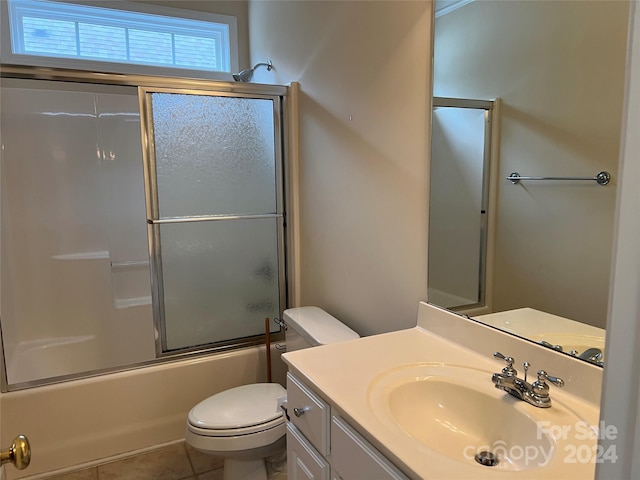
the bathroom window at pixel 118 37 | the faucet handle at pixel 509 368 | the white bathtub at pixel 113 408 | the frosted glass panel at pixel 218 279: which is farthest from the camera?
the bathroom window at pixel 118 37

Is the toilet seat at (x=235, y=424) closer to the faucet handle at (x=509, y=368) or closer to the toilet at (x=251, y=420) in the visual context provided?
the toilet at (x=251, y=420)

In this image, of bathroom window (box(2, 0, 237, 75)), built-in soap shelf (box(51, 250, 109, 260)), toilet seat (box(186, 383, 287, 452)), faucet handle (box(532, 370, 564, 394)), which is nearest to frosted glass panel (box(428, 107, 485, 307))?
faucet handle (box(532, 370, 564, 394))

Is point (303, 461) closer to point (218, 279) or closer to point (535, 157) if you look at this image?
point (535, 157)

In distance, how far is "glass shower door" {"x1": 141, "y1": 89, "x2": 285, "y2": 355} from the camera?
2.42 metres

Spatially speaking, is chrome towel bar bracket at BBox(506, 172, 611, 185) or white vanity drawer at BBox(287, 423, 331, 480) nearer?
chrome towel bar bracket at BBox(506, 172, 611, 185)

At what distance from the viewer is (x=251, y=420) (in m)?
1.86

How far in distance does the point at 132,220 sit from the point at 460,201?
2.54m

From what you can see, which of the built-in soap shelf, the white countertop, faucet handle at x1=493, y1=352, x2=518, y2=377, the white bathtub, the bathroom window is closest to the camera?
the white countertop

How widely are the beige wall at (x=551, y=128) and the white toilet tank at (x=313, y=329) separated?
73 centimetres

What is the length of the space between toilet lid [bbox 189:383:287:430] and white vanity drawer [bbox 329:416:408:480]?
0.80 m

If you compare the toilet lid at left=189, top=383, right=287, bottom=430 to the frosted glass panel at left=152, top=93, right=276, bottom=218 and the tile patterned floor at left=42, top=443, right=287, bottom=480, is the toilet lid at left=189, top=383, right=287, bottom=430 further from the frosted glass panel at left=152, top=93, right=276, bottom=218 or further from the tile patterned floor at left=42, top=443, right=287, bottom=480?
the frosted glass panel at left=152, top=93, right=276, bottom=218

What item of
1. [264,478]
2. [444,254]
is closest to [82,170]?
[264,478]

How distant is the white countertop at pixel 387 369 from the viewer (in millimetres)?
831

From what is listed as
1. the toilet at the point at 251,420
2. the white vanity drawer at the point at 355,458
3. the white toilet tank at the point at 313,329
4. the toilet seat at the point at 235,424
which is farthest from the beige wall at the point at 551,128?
the toilet seat at the point at 235,424
